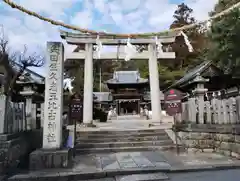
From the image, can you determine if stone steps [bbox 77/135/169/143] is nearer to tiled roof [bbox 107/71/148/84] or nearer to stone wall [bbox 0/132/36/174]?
stone wall [bbox 0/132/36/174]

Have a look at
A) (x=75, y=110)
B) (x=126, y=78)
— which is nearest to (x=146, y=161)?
(x=75, y=110)

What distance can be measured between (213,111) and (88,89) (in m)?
8.61

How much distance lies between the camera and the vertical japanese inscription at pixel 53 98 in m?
6.27

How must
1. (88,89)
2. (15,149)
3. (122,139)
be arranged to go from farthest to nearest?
(88,89) < (122,139) < (15,149)

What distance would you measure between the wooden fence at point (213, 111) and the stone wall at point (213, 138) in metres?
0.28

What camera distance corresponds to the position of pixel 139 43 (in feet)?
49.5

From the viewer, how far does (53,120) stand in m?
6.35

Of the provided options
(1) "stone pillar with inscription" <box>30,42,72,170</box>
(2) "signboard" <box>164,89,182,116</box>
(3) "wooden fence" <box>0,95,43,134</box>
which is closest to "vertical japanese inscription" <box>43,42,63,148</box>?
(1) "stone pillar with inscription" <box>30,42,72,170</box>

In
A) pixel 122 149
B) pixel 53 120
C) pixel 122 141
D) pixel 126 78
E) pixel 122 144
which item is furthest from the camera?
pixel 126 78

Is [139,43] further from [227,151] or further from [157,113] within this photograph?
[227,151]

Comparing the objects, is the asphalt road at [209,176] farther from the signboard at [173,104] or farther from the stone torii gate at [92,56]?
the stone torii gate at [92,56]

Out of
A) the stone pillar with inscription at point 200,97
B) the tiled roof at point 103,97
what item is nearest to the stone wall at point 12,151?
the stone pillar with inscription at point 200,97

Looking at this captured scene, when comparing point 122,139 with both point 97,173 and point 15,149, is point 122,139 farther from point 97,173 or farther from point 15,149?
point 15,149

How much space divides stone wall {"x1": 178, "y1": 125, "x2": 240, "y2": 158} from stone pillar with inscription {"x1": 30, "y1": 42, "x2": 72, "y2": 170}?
16.0ft
